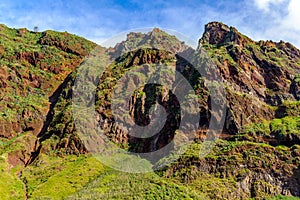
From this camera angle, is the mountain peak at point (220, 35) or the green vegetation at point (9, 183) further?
the mountain peak at point (220, 35)

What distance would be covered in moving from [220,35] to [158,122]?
59.0 meters

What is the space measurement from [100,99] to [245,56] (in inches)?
2379

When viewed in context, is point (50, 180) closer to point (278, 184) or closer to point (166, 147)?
point (166, 147)

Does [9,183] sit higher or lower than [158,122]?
lower

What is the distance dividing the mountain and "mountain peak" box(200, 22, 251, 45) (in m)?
0.50

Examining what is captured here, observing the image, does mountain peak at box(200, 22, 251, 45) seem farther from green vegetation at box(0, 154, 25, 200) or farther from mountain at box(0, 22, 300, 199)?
green vegetation at box(0, 154, 25, 200)

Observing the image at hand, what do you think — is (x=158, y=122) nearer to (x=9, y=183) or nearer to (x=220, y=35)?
(x=9, y=183)

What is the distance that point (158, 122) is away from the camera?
14912 centimetres

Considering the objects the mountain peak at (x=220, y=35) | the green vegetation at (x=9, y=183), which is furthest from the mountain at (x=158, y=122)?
the mountain peak at (x=220, y=35)

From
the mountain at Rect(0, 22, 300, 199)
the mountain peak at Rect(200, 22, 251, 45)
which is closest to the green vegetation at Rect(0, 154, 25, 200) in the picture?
the mountain at Rect(0, 22, 300, 199)

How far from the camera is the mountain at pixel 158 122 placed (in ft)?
374

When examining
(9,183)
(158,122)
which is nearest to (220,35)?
(158,122)

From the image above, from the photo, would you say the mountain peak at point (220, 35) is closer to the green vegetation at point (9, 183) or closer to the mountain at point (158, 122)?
the mountain at point (158, 122)

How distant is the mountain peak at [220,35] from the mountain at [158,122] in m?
0.50
